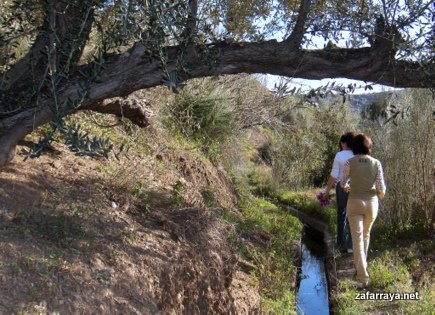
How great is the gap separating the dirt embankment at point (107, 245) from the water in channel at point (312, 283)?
145 centimetres

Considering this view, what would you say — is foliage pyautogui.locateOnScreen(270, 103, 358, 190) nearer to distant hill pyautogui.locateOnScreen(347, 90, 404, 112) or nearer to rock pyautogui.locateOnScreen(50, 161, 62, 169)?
distant hill pyautogui.locateOnScreen(347, 90, 404, 112)

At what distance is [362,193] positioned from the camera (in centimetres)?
689

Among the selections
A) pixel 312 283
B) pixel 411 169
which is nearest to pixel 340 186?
pixel 312 283

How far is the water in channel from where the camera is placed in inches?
302

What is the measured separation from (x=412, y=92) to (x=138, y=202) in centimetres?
634

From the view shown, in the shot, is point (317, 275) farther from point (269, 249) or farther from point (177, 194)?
point (177, 194)

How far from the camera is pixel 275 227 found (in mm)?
10531

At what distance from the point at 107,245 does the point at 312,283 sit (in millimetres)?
4669

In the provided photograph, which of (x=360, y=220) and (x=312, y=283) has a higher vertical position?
(x=360, y=220)

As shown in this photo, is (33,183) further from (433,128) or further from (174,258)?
(433,128)

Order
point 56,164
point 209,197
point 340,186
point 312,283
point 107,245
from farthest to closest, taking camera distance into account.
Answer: point 209,197
point 312,283
point 340,186
point 56,164
point 107,245

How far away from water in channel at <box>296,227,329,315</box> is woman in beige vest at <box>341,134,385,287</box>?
946 millimetres

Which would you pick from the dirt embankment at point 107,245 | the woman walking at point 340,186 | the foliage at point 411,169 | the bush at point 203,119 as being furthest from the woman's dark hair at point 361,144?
the bush at point 203,119

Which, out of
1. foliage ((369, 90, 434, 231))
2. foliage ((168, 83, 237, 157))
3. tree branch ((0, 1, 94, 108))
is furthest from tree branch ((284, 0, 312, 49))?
foliage ((168, 83, 237, 157))
